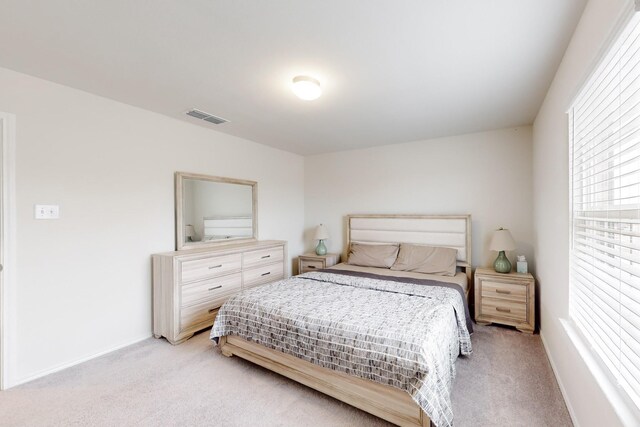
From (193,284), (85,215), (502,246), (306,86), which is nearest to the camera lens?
(306,86)

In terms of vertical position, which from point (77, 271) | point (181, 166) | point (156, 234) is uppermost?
point (181, 166)

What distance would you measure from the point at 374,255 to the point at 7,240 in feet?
11.6

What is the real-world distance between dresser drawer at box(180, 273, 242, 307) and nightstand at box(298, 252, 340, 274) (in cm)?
127

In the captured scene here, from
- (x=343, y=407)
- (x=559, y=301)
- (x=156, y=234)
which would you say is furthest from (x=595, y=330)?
(x=156, y=234)

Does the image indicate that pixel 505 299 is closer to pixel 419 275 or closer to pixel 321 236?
pixel 419 275

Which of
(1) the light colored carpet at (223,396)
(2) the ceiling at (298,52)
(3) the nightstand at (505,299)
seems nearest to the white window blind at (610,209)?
(2) the ceiling at (298,52)

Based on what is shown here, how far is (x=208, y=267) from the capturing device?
3.02 metres

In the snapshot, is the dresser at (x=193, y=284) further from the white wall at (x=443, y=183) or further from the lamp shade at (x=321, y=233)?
the white wall at (x=443, y=183)

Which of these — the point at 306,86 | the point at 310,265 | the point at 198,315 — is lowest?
the point at 198,315

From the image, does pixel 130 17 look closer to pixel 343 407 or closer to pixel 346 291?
pixel 346 291

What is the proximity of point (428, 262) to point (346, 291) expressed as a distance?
1.36 meters

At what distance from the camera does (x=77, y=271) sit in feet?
7.92

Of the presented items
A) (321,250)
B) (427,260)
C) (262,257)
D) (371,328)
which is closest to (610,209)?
(371,328)

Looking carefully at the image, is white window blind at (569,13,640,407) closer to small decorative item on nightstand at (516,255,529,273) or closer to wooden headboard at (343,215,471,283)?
small decorative item on nightstand at (516,255,529,273)
